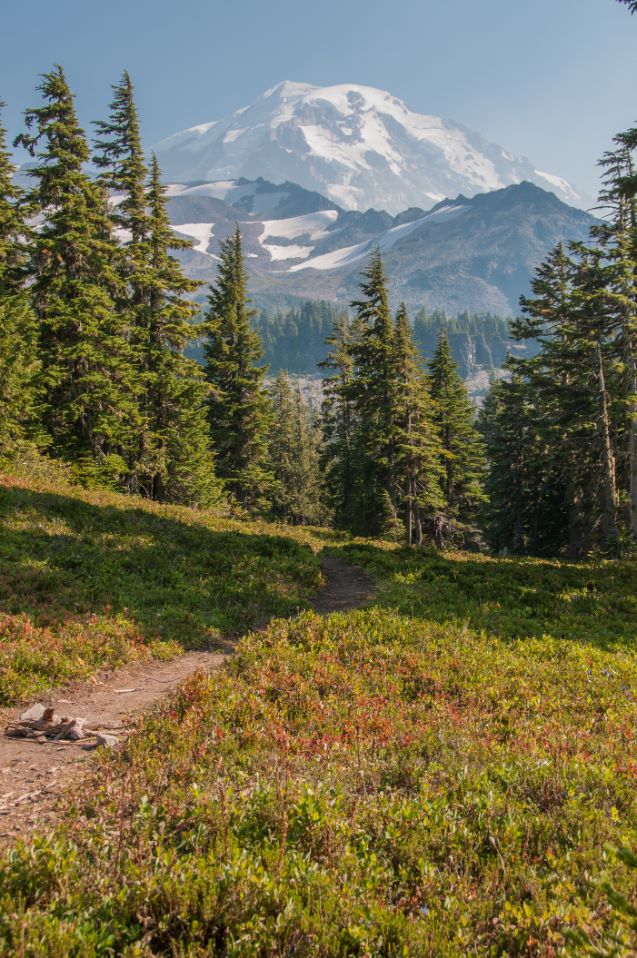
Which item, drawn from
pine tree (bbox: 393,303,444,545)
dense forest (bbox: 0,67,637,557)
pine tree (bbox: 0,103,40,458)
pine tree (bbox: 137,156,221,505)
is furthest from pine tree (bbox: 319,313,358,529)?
pine tree (bbox: 0,103,40,458)

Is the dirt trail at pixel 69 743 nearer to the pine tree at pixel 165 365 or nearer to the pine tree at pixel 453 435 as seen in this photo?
the pine tree at pixel 165 365

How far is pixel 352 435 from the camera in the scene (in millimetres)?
46969

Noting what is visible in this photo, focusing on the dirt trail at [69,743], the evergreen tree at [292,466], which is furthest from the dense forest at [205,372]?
the evergreen tree at [292,466]

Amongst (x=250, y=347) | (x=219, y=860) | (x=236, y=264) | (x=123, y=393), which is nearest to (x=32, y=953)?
(x=219, y=860)

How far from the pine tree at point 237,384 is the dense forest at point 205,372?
0.51 feet

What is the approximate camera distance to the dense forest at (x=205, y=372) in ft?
79.0

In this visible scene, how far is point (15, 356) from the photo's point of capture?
21.5m

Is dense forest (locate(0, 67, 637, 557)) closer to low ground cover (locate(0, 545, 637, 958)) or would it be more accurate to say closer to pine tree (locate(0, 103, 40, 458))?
pine tree (locate(0, 103, 40, 458))

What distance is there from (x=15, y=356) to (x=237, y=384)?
711 inches

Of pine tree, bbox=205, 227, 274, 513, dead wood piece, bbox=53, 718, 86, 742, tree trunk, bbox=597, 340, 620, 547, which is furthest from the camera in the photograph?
pine tree, bbox=205, 227, 274, 513

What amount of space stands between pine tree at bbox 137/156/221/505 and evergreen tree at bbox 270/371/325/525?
29843 mm

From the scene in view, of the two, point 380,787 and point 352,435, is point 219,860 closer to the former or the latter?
point 380,787

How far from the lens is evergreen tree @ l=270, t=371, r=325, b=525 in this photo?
65188 millimetres

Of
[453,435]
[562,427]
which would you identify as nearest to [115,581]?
[562,427]
